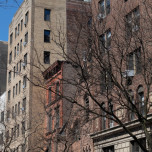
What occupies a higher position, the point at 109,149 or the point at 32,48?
the point at 32,48

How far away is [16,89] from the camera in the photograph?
57469mm

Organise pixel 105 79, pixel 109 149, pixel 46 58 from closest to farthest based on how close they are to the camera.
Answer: pixel 105 79, pixel 109 149, pixel 46 58

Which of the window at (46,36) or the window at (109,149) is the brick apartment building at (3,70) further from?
the window at (109,149)

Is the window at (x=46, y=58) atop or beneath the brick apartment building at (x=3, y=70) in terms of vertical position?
beneath

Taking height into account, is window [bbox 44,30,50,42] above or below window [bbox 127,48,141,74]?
above

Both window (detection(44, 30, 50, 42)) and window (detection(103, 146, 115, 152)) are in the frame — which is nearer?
window (detection(103, 146, 115, 152))

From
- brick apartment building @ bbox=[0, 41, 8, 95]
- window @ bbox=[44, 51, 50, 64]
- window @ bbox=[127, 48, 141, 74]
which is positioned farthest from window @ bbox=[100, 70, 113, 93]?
brick apartment building @ bbox=[0, 41, 8, 95]

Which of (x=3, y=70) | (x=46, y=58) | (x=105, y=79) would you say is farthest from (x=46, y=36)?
(x=105, y=79)

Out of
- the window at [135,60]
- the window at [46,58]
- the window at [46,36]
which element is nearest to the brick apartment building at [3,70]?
the window at [46,36]

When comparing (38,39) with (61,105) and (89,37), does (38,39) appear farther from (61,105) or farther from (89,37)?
(89,37)

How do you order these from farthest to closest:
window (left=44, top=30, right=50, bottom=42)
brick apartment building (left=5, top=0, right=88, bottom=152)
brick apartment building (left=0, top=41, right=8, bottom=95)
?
brick apartment building (left=0, top=41, right=8, bottom=95)
window (left=44, top=30, right=50, bottom=42)
brick apartment building (left=5, top=0, right=88, bottom=152)

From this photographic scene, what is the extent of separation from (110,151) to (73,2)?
1115 inches

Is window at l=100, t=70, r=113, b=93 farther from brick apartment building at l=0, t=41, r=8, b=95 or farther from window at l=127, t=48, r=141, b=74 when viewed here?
brick apartment building at l=0, t=41, r=8, b=95

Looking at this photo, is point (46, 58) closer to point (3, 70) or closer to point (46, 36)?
point (46, 36)
